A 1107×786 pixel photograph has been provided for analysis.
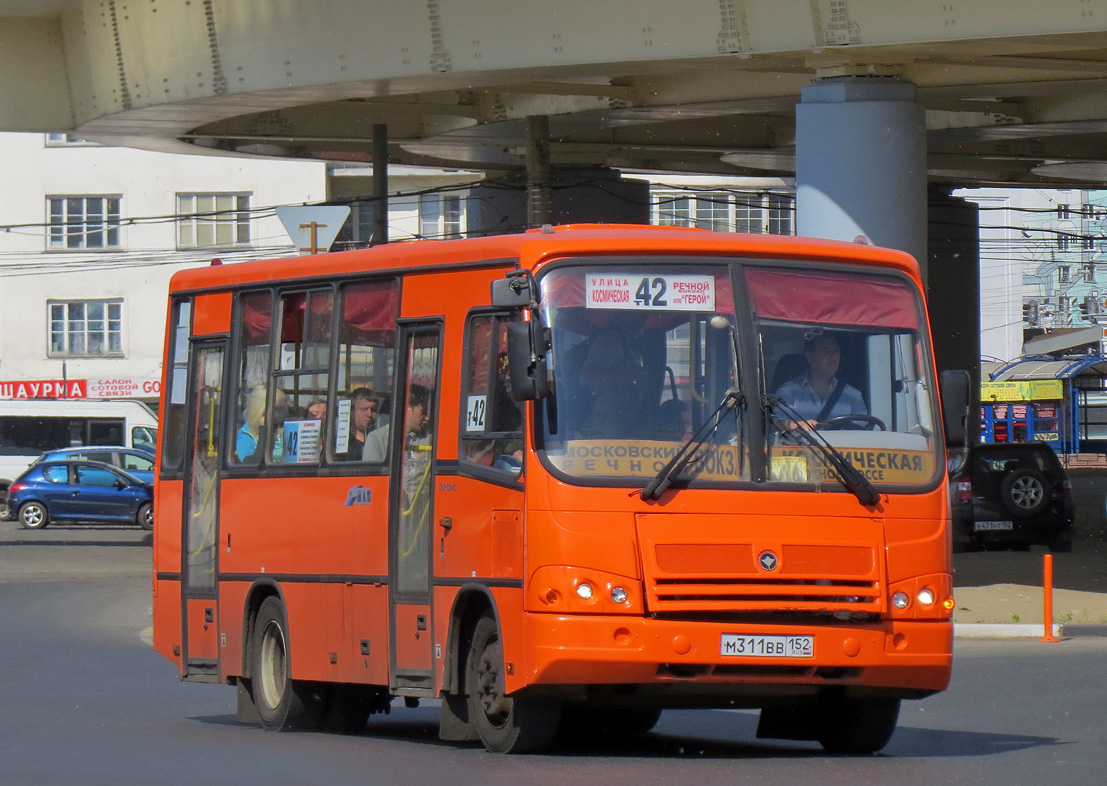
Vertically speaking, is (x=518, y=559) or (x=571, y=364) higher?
(x=571, y=364)

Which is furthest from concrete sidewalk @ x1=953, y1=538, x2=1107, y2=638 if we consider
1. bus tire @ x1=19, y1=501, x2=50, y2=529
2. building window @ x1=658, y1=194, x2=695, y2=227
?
building window @ x1=658, y1=194, x2=695, y2=227

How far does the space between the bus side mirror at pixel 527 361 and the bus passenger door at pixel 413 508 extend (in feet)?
3.97

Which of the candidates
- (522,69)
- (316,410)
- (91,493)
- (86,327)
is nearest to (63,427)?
(91,493)

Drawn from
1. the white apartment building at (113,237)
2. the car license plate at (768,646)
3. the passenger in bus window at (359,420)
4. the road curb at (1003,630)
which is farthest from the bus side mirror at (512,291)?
the white apartment building at (113,237)

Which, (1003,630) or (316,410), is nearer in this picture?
(316,410)

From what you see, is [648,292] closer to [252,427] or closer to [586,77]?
[252,427]

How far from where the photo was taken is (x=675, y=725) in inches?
500

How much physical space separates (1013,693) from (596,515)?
5.62 meters

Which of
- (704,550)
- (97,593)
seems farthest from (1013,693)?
(97,593)

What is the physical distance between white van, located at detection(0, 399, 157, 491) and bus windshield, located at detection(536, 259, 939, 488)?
37098 millimetres

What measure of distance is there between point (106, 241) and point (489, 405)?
181 ft

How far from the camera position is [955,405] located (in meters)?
10.3

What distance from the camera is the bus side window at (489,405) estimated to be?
31.9 ft

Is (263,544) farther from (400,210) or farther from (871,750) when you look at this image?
(400,210)
